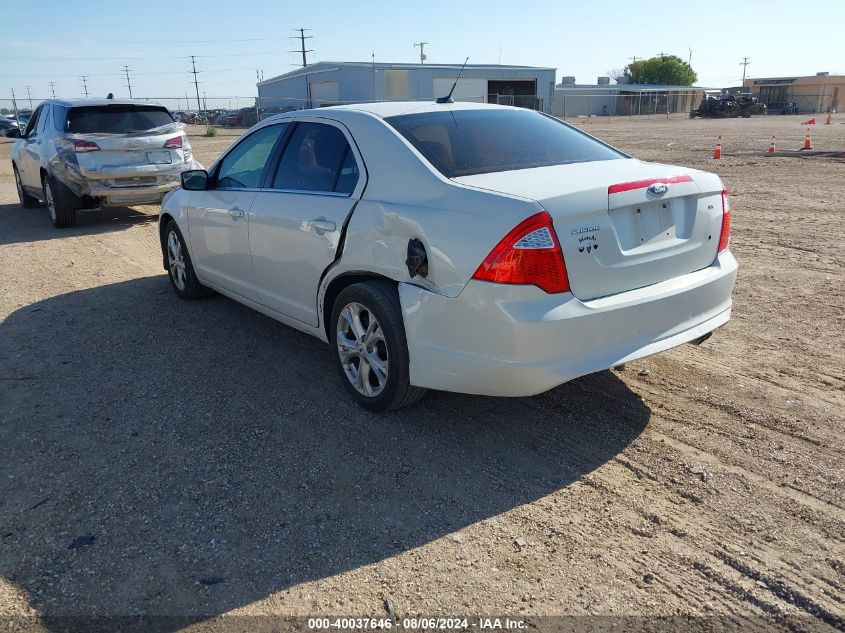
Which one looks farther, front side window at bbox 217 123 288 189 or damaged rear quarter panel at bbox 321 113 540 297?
front side window at bbox 217 123 288 189

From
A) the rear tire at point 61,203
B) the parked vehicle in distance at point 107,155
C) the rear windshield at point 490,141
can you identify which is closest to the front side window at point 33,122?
the parked vehicle in distance at point 107,155

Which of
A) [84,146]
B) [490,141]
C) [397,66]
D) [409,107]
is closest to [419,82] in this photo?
[397,66]

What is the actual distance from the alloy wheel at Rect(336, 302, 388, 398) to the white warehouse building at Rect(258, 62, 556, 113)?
41.9 meters

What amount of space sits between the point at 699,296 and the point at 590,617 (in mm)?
1885

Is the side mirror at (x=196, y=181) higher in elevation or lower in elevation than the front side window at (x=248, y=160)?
lower

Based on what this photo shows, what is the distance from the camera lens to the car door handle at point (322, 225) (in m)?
4.09

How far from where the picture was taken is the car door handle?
4.09 meters

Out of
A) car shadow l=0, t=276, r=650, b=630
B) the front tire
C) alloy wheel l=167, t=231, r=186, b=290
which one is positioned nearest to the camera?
car shadow l=0, t=276, r=650, b=630

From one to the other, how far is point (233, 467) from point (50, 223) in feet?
30.4

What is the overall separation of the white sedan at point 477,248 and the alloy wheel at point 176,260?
1729 mm

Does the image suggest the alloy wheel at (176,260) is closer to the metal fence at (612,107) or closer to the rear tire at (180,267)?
the rear tire at (180,267)

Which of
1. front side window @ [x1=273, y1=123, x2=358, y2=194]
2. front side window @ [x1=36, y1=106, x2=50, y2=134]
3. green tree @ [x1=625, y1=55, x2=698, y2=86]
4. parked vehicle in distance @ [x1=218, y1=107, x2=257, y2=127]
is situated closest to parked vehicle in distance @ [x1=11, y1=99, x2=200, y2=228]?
front side window @ [x1=36, y1=106, x2=50, y2=134]

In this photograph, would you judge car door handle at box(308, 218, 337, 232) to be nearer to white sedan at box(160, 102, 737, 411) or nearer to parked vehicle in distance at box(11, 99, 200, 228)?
white sedan at box(160, 102, 737, 411)

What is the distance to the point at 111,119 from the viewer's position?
33.6ft
